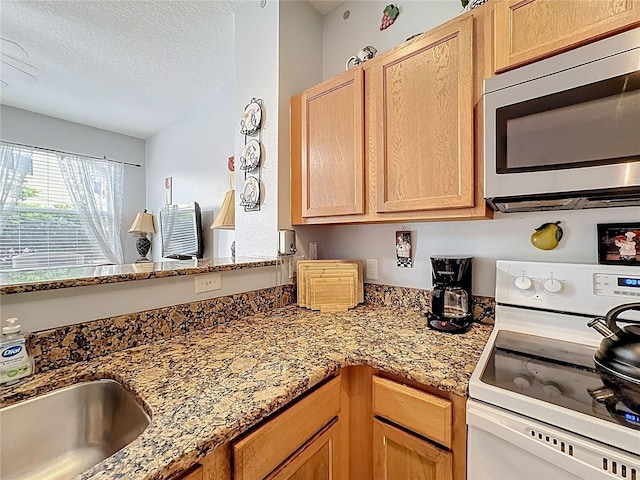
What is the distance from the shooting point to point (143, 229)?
367 centimetres

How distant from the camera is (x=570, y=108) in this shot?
828 mm

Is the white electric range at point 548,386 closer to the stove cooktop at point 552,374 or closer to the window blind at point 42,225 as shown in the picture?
the stove cooktop at point 552,374

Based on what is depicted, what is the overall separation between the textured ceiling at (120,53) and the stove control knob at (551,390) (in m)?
2.38

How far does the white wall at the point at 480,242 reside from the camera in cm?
109

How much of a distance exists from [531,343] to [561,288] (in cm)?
22

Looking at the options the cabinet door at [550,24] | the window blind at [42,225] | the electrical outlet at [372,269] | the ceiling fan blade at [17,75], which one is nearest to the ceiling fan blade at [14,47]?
the ceiling fan blade at [17,75]

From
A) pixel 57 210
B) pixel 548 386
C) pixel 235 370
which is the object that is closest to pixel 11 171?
pixel 57 210

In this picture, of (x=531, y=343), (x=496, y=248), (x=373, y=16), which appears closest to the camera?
(x=531, y=343)

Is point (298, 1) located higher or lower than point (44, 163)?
higher

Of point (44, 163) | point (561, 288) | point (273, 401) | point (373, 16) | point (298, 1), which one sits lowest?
point (273, 401)

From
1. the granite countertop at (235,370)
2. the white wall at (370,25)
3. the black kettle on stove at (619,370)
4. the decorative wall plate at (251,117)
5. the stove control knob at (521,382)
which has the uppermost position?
the white wall at (370,25)

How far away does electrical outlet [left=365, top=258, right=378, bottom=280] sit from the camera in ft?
5.53

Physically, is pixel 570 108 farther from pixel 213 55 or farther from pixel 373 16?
pixel 213 55

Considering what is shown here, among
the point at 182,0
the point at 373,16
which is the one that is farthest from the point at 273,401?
the point at 182,0
